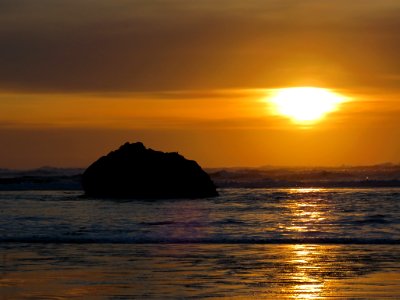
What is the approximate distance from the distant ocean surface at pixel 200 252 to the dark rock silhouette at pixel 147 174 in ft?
28.1

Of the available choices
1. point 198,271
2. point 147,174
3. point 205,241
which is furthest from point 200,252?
point 147,174

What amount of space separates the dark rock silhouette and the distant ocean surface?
8.55 metres

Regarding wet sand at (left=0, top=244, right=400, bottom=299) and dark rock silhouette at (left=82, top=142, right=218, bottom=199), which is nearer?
wet sand at (left=0, top=244, right=400, bottom=299)

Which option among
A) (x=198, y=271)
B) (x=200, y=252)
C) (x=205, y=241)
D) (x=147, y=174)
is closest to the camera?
(x=198, y=271)

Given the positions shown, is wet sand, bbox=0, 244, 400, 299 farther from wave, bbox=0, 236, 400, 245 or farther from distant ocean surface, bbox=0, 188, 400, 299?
wave, bbox=0, 236, 400, 245

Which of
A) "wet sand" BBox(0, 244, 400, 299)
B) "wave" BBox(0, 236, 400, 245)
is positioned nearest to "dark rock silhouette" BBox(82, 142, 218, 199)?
"wave" BBox(0, 236, 400, 245)

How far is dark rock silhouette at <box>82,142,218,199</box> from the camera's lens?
4778 centimetres

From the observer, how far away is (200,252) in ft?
73.6

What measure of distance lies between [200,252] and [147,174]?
85.0 ft

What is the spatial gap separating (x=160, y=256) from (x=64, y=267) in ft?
9.44

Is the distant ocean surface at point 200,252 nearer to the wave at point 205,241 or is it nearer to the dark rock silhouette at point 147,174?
the wave at point 205,241

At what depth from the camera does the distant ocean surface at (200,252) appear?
1656 cm

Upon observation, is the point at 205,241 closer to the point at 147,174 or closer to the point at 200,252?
the point at 200,252

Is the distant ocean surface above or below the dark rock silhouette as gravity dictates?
below
